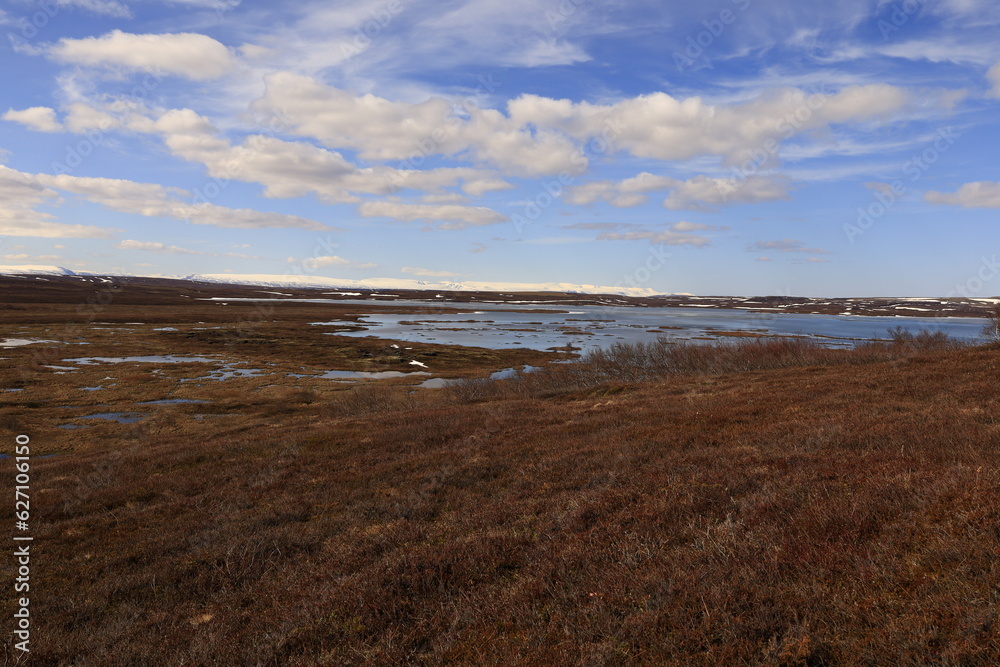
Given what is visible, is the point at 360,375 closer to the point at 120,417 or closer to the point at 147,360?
the point at 120,417

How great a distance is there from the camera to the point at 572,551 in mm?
8516

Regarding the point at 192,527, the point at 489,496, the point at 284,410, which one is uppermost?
the point at 489,496

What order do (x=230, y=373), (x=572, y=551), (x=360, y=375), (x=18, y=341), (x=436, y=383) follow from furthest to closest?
1. (x=18, y=341)
2. (x=360, y=375)
3. (x=230, y=373)
4. (x=436, y=383)
5. (x=572, y=551)

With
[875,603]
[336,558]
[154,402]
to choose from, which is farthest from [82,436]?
[875,603]

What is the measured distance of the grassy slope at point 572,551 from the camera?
5.74 m

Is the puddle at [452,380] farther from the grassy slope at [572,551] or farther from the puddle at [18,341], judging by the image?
the puddle at [18,341]

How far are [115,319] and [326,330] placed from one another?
5425cm

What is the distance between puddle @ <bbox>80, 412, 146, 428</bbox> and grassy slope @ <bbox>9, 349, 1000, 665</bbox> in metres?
23.6

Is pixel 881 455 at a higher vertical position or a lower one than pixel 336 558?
higher

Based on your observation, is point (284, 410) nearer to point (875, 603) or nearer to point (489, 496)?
point (489, 496)

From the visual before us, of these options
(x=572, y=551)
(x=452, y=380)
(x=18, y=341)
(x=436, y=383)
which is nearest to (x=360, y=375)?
(x=436, y=383)

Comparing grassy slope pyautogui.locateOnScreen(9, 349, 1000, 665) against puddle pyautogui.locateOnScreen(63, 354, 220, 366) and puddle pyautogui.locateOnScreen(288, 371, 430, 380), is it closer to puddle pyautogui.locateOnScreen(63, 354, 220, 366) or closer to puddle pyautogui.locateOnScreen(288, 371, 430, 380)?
puddle pyautogui.locateOnScreen(288, 371, 430, 380)

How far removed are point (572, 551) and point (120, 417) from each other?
45.6 m

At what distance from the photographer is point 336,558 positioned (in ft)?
33.1
